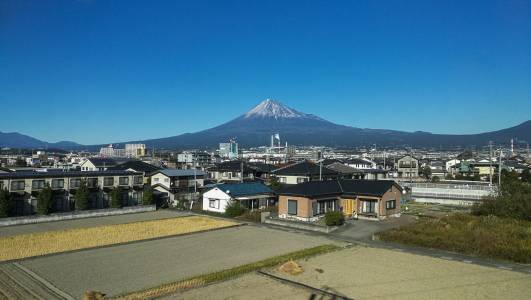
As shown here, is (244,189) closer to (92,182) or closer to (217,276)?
(92,182)

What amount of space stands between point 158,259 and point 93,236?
5.25m

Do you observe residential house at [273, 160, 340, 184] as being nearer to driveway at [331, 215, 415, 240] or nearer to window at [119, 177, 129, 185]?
driveway at [331, 215, 415, 240]

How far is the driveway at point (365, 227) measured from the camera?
18125 millimetres

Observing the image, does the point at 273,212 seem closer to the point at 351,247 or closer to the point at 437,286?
the point at 351,247

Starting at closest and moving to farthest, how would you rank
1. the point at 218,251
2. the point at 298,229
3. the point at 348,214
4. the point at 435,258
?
the point at 435,258 < the point at 218,251 < the point at 298,229 < the point at 348,214

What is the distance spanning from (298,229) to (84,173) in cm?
1443

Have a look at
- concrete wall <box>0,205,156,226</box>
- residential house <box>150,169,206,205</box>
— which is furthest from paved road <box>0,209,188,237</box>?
residential house <box>150,169,206,205</box>

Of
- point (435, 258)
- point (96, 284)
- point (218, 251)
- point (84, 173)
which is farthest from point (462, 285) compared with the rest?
point (84, 173)

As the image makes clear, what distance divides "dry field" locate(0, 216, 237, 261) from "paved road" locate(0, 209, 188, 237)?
119 centimetres

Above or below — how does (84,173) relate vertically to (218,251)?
above

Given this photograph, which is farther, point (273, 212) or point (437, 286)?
point (273, 212)

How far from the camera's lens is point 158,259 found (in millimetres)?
14016

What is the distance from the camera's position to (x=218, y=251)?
15.2 meters

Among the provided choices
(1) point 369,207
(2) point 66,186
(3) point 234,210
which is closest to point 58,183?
(2) point 66,186
